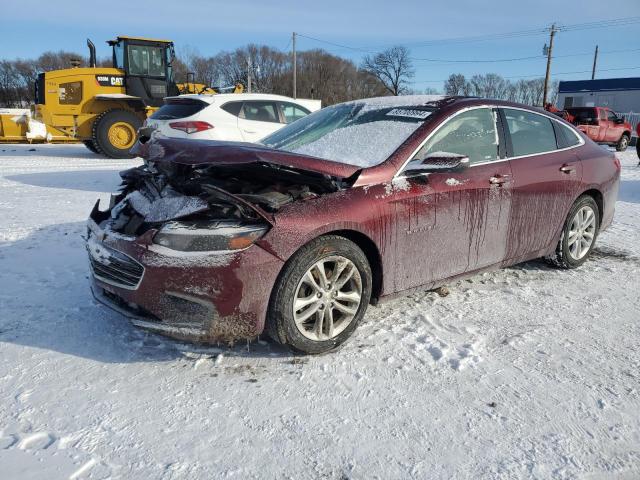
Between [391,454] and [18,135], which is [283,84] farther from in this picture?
[391,454]

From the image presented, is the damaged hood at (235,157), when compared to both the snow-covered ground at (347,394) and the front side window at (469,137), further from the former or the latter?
the snow-covered ground at (347,394)

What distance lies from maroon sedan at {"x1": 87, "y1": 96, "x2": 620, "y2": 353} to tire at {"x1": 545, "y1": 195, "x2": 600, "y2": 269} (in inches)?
11.6

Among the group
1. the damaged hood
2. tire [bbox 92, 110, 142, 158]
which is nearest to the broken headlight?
the damaged hood

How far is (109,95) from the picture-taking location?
1323 centimetres

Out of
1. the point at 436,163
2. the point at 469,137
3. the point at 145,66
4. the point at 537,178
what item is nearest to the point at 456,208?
the point at 436,163

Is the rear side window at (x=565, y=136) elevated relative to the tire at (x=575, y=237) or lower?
elevated

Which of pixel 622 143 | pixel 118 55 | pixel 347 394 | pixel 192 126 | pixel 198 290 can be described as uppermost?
pixel 118 55

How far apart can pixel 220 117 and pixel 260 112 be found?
83 cm

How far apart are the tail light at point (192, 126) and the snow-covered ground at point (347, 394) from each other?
4.15 meters

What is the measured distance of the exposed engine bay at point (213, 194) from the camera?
273 cm

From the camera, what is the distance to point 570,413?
95.1 inches

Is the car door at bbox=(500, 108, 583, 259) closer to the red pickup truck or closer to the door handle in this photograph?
the door handle

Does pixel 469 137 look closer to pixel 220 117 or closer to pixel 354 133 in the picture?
pixel 354 133

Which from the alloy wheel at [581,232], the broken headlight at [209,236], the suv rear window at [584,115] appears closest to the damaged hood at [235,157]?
the broken headlight at [209,236]
